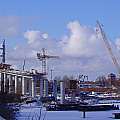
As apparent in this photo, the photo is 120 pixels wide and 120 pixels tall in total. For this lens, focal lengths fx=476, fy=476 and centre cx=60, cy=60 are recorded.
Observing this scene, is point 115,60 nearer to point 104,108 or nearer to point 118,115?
point 104,108

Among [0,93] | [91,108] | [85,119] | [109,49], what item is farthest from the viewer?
[109,49]

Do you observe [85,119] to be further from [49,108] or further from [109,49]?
[109,49]

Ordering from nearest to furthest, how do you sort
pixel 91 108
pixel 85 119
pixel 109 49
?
1. pixel 85 119
2. pixel 91 108
3. pixel 109 49

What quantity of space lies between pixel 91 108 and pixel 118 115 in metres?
43.2

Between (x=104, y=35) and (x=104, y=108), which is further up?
(x=104, y=35)

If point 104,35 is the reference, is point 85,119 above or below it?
below

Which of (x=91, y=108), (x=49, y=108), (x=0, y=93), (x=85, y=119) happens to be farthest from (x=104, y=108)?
(x=85, y=119)

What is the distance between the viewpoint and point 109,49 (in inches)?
6841

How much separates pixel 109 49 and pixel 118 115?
93.6m

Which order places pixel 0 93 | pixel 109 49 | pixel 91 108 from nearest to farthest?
1. pixel 0 93
2. pixel 91 108
3. pixel 109 49

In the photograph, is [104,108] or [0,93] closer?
[0,93]

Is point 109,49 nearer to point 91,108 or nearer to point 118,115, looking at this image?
point 91,108

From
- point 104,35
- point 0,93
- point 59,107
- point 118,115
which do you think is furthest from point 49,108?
point 104,35

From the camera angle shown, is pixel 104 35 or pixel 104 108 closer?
pixel 104 108
